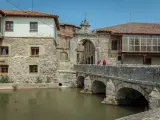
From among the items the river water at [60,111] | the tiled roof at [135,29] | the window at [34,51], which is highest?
the tiled roof at [135,29]

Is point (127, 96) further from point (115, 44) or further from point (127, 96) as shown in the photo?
point (115, 44)

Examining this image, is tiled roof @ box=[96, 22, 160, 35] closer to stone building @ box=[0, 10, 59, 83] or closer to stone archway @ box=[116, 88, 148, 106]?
stone building @ box=[0, 10, 59, 83]

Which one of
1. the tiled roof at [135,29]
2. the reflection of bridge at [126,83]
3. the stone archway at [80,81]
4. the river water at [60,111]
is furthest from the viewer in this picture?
the tiled roof at [135,29]

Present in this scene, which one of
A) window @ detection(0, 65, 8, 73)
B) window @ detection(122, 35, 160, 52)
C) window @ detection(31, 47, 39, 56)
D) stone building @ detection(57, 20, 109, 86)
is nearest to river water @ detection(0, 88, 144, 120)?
window @ detection(0, 65, 8, 73)

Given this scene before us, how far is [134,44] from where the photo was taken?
2847 cm

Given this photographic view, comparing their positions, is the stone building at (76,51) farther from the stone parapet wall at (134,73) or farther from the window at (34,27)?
the stone parapet wall at (134,73)

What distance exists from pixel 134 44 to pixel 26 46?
49.8 ft

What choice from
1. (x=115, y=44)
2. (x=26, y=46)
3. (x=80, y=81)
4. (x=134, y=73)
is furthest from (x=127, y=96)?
(x=115, y=44)

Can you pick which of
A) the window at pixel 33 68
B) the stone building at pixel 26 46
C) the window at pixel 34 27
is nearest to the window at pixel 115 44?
the stone building at pixel 26 46

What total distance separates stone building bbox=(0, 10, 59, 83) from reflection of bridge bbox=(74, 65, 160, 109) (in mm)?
5453

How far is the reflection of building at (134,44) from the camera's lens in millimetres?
28406

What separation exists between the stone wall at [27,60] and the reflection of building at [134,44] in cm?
933

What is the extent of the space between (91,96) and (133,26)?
674 inches

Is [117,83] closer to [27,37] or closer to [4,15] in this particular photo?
[27,37]
